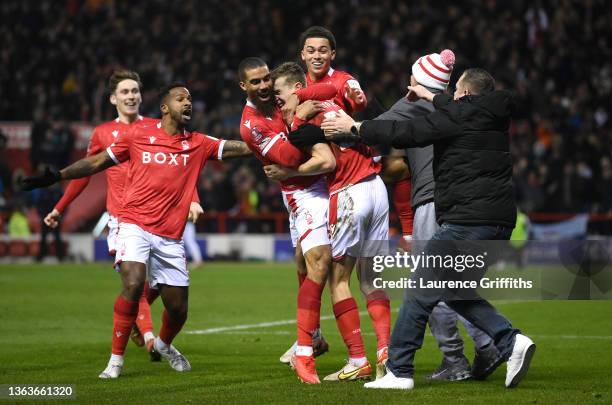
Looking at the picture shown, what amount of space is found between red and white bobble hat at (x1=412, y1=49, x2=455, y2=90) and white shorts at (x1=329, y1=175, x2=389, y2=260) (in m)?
0.96

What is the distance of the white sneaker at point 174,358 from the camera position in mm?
9781

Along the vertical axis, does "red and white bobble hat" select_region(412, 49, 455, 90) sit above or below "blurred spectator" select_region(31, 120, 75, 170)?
above

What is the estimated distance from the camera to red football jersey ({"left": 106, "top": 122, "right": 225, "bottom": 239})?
31.9 ft

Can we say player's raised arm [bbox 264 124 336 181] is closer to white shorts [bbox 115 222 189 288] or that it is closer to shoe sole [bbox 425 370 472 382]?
white shorts [bbox 115 222 189 288]

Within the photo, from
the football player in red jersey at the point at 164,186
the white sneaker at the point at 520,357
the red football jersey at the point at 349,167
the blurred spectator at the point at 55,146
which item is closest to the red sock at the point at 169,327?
the football player in red jersey at the point at 164,186

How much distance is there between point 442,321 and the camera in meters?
Result: 9.08

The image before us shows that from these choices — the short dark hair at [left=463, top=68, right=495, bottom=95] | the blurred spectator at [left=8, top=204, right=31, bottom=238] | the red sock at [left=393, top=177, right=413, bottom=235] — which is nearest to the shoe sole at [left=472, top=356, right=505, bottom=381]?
the red sock at [left=393, top=177, right=413, bottom=235]

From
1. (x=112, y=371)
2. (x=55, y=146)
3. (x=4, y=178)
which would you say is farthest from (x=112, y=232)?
(x=4, y=178)

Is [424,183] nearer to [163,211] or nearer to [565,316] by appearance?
[163,211]

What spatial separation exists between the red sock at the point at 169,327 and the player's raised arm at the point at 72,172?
143cm

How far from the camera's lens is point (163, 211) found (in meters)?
9.73

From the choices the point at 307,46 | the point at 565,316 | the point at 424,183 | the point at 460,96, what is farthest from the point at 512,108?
the point at 565,316

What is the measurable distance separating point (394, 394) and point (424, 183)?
2037mm

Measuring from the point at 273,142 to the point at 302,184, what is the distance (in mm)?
462
